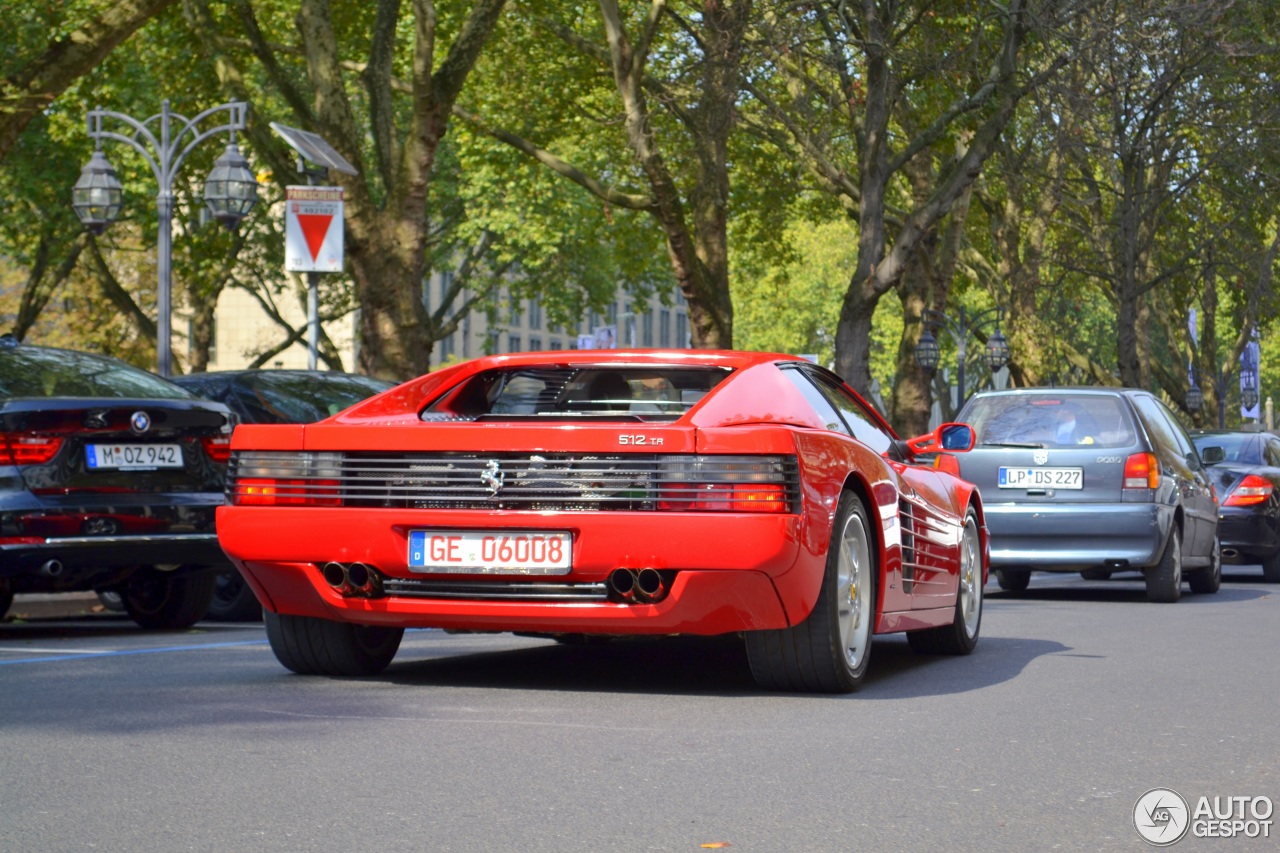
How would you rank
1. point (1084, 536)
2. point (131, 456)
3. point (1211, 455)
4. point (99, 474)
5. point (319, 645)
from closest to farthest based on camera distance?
point (319, 645), point (99, 474), point (131, 456), point (1084, 536), point (1211, 455)

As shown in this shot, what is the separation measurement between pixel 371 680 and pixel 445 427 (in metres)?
1.21

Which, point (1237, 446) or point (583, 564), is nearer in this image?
point (583, 564)

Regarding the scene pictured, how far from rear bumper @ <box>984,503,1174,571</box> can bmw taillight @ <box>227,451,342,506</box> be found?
7835 mm

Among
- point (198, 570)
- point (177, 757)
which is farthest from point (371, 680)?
point (198, 570)

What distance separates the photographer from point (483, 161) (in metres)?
39.5

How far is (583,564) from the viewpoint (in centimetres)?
713

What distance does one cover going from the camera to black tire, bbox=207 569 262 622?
12.3 m

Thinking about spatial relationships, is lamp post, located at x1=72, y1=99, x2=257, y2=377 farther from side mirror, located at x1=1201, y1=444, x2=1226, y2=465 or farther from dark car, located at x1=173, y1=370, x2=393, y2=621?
side mirror, located at x1=1201, y1=444, x2=1226, y2=465

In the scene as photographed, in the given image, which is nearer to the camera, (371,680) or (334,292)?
(371,680)

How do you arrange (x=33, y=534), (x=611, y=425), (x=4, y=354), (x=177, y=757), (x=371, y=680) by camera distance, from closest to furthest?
(x=177, y=757)
(x=611, y=425)
(x=371, y=680)
(x=33, y=534)
(x=4, y=354)

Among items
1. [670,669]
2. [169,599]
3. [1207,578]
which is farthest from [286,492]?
[1207,578]

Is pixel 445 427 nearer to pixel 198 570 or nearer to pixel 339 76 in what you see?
pixel 198 570

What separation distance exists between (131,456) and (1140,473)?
7.37 m

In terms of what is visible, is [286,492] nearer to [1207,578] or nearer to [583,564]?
[583,564]
